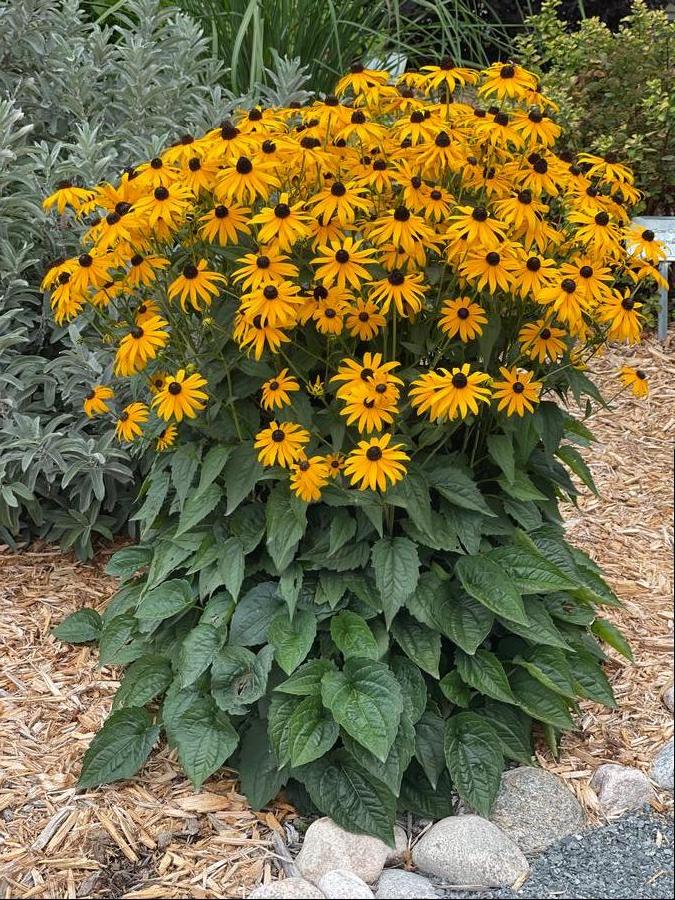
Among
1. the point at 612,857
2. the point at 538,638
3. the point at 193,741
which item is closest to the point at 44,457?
the point at 193,741

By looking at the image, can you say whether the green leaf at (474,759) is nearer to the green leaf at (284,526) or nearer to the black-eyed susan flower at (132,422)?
the green leaf at (284,526)

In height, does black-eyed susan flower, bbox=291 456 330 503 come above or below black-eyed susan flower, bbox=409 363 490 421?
below

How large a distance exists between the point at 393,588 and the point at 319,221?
A: 2.67 ft

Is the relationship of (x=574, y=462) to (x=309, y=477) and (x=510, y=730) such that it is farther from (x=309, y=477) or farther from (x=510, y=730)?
(x=309, y=477)

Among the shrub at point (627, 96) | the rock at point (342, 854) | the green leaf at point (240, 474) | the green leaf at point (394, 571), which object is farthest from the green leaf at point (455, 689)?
the shrub at point (627, 96)

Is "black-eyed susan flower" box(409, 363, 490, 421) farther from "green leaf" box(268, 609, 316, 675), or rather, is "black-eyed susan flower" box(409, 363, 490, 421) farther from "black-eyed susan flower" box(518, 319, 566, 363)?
"green leaf" box(268, 609, 316, 675)

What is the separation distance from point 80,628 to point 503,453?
4.32ft

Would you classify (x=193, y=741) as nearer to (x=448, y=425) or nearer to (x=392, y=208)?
(x=448, y=425)

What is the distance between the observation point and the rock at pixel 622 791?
Answer: 2451 mm

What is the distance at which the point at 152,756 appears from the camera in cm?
266

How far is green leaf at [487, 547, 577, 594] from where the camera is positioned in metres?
2.49

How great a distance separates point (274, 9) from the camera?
4.78 m

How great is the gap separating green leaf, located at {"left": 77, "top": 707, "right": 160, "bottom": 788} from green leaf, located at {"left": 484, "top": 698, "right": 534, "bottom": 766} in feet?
2.58

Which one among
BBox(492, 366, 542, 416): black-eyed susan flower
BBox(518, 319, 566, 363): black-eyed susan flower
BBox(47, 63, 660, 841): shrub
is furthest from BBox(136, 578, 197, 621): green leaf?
BBox(518, 319, 566, 363): black-eyed susan flower
